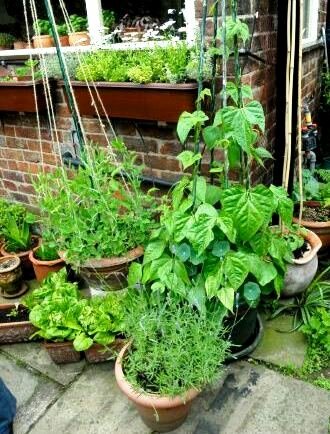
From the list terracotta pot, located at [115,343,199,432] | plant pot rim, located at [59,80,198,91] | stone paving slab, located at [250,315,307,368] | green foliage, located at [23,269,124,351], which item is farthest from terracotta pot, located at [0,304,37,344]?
plant pot rim, located at [59,80,198,91]

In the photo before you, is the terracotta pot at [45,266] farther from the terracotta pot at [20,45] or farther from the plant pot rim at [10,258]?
the terracotta pot at [20,45]

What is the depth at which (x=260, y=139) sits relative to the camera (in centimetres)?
244

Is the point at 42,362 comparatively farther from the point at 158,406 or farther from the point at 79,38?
the point at 79,38

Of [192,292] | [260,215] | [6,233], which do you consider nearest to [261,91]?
[260,215]

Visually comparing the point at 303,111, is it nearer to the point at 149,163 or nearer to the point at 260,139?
the point at 260,139

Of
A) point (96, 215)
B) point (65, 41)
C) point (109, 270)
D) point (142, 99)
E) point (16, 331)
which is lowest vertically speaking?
point (16, 331)

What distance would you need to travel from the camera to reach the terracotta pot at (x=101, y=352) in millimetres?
2086

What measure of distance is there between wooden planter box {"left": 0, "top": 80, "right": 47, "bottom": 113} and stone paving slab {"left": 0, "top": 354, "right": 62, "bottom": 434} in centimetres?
153

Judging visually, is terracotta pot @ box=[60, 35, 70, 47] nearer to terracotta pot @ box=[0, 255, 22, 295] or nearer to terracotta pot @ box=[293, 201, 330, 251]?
terracotta pot @ box=[0, 255, 22, 295]

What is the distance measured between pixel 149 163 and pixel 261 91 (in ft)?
2.53

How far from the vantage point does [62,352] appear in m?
2.13

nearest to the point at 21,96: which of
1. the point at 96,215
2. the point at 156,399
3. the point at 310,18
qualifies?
the point at 96,215

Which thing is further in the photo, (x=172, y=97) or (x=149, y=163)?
(x=149, y=163)

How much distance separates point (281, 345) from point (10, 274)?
1.75m
